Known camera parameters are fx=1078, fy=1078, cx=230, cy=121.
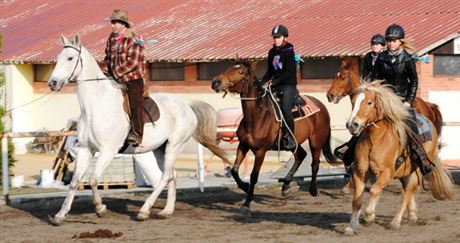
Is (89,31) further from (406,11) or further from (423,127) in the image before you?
(423,127)

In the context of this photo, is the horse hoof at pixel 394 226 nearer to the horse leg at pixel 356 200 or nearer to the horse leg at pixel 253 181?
the horse leg at pixel 356 200

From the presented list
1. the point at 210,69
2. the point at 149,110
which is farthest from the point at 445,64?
the point at 149,110

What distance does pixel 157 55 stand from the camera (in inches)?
1236

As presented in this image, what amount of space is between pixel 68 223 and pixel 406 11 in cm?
1657

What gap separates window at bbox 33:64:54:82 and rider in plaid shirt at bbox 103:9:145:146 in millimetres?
21531

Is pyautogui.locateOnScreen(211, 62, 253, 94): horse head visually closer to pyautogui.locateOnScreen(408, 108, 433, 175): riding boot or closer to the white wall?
pyautogui.locateOnScreen(408, 108, 433, 175): riding boot

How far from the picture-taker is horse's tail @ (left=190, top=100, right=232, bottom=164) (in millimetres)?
16172

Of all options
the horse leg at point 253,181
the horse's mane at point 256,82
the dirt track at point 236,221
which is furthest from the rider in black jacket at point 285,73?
the dirt track at point 236,221

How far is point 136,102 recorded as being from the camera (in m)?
14.4

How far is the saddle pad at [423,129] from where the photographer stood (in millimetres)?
13258

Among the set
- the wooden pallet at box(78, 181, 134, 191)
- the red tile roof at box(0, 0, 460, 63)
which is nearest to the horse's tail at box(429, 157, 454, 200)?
the wooden pallet at box(78, 181, 134, 191)

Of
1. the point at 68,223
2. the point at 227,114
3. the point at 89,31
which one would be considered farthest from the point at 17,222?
the point at 89,31

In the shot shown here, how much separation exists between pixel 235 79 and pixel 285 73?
3.45ft

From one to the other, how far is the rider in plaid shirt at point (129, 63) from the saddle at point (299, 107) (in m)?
2.30
